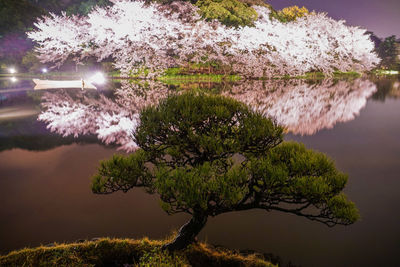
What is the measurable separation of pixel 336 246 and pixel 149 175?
309 centimetres

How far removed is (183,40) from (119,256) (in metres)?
28.1

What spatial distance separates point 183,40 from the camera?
95.1 feet

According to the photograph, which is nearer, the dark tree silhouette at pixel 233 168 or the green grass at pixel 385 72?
the dark tree silhouette at pixel 233 168

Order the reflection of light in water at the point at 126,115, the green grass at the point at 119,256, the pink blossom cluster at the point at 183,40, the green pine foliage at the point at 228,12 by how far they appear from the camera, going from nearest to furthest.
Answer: the green grass at the point at 119,256 → the reflection of light in water at the point at 126,115 → the pink blossom cluster at the point at 183,40 → the green pine foliage at the point at 228,12

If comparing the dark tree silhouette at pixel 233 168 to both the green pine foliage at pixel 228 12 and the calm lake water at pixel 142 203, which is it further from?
the green pine foliage at pixel 228 12

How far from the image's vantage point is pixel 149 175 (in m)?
3.37

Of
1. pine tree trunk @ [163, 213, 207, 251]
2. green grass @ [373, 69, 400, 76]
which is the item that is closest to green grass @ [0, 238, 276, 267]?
pine tree trunk @ [163, 213, 207, 251]

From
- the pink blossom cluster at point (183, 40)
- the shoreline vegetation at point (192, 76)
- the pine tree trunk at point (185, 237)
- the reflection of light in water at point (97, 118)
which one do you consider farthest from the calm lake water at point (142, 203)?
the shoreline vegetation at point (192, 76)

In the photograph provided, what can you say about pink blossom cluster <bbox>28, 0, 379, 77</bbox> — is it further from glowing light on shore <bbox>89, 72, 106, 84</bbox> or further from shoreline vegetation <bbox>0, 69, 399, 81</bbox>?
glowing light on shore <bbox>89, 72, 106, 84</bbox>

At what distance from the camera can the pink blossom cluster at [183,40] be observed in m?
28.1

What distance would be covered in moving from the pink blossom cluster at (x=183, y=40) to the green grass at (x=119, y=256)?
2694 cm

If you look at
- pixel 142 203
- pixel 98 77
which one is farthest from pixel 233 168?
pixel 98 77

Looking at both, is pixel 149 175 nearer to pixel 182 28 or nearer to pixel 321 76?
pixel 182 28

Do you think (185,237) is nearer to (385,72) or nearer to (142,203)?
(142,203)
